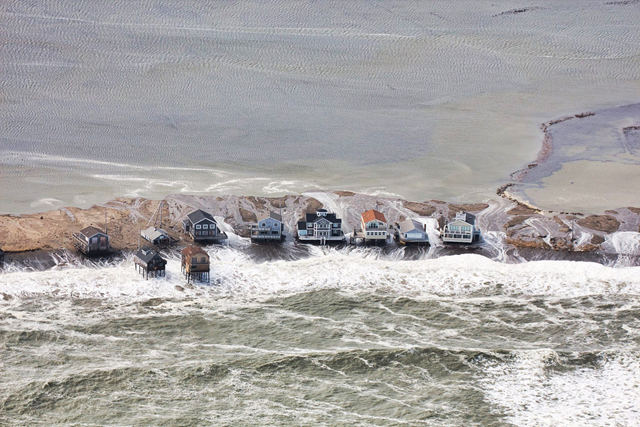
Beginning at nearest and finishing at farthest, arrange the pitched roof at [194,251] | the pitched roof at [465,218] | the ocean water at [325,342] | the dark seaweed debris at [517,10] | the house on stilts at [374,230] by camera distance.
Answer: the ocean water at [325,342]
the pitched roof at [194,251]
the house on stilts at [374,230]
the pitched roof at [465,218]
the dark seaweed debris at [517,10]

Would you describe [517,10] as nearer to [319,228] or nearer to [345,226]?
[345,226]

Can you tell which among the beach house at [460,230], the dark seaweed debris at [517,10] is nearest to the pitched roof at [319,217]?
the beach house at [460,230]

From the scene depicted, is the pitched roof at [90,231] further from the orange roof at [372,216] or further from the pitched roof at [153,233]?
the orange roof at [372,216]

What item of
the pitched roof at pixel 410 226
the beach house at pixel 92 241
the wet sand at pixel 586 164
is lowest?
the beach house at pixel 92 241

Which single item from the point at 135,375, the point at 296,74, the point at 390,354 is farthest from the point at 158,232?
the point at 296,74

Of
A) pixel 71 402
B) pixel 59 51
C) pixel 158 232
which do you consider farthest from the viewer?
pixel 59 51

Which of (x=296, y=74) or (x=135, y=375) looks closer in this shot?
(x=135, y=375)

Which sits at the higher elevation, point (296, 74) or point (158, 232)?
point (296, 74)

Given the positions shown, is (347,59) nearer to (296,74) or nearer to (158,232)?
(296,74)
